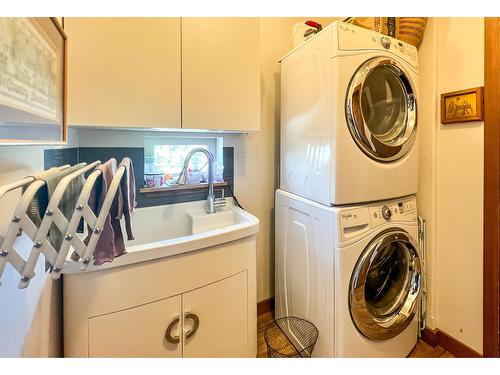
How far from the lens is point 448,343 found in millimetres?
1500

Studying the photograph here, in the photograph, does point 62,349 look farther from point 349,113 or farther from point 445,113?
point 445,113

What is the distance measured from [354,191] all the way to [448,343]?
1143mm

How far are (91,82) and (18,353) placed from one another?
0.96 meters

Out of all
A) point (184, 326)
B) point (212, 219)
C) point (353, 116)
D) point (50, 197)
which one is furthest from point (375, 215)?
point (50, 197)

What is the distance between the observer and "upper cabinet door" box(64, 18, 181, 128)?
3.46ft

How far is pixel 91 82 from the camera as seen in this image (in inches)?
42.4

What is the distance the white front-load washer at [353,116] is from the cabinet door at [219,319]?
24.4 inches

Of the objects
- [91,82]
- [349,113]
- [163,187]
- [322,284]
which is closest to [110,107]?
[91,82]

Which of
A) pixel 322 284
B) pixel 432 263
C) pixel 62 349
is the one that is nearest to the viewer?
pixel 62 349

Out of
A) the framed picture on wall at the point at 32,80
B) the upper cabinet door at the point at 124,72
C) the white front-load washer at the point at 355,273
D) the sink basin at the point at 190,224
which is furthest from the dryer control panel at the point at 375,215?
the framed picture on wall at the point at 32,80

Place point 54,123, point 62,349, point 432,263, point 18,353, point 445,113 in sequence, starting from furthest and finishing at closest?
point 432,263 < point 445,113 < point 62,349 < point 54,123 < point 18,353

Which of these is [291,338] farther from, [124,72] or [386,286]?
[124,72]

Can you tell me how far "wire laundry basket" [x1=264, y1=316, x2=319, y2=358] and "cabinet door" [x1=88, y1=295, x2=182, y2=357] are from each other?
0.61 metres

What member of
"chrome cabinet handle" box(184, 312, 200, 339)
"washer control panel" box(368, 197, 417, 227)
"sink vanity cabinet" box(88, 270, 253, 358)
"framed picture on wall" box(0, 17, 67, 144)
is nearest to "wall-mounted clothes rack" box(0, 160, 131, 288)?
"framed picture on wall" box(0, 17, 67, 144)
